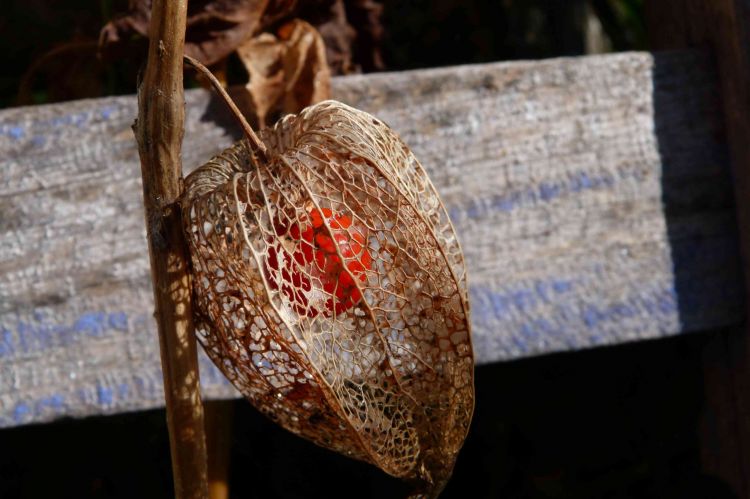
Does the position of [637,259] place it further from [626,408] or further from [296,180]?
[296,180]

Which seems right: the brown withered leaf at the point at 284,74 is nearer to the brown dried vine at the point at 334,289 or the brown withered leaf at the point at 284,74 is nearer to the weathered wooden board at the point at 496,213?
the weathered wooden board at the point at 496,213

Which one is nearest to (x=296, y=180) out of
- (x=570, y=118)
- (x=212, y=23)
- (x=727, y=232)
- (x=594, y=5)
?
A: (x=212, y=23)

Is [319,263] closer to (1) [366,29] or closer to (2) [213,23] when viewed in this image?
(2) [213,23]

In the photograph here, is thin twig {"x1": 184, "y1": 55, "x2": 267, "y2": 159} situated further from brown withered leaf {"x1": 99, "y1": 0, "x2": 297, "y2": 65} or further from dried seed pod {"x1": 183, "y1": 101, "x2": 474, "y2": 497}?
brown withered leaf {"x1": 99, "y1": 0, "x2": 297, "y2": 65}

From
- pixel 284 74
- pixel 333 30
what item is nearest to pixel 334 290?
pixel 284 74

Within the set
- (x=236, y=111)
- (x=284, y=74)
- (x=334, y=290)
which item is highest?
(x=284, y=74)

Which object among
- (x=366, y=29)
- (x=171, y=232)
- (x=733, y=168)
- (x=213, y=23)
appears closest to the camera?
(x=171, y=232)

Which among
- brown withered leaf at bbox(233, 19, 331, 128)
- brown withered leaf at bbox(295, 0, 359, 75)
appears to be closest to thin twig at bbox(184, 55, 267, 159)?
brown withered leaf at bbox(233, 19, 331, 128)
